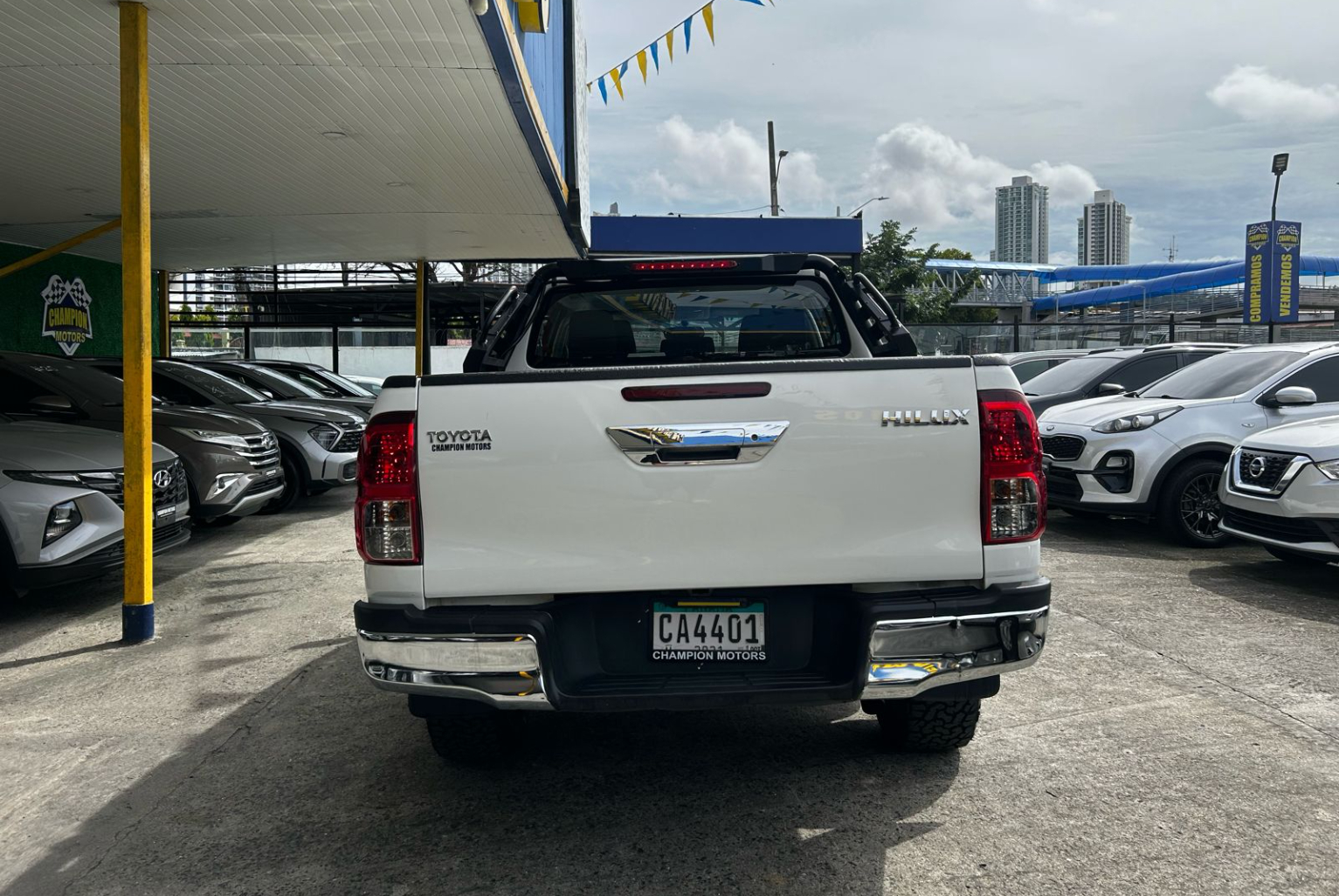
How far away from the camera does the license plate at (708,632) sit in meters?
3.22

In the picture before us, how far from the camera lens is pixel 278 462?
31.8 feet

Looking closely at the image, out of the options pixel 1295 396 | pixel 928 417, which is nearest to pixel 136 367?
pixel 928 417

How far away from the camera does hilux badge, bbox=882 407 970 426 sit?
3.10 m

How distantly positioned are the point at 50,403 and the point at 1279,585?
8.73 m

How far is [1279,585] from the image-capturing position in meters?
6.97

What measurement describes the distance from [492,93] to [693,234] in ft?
39.8

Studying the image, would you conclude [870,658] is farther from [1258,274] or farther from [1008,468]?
[1258,274]

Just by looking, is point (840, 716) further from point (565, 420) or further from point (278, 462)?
point (278, 462)

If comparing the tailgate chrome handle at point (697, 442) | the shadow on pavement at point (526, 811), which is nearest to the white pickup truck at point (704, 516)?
the tailgate chrome handle at point (697, 442)

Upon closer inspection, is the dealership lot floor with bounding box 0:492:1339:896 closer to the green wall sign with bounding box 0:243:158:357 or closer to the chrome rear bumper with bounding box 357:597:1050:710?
the chrome rear bumper with bounding box 357:597:1050:710

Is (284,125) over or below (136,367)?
over

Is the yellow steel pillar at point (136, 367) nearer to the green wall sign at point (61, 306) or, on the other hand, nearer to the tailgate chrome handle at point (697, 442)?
the tailgate chrome handle at point (697, 442)

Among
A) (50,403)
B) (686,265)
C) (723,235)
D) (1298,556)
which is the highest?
(723,235)

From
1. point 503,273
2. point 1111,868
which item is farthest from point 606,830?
point 503,273
